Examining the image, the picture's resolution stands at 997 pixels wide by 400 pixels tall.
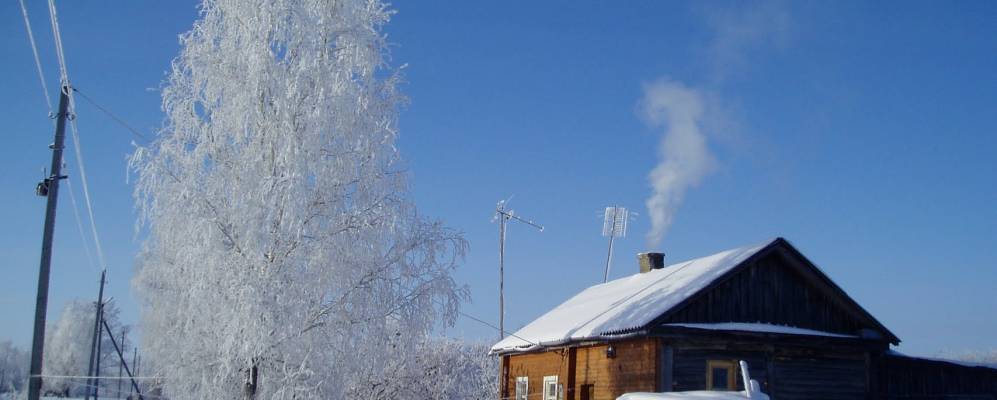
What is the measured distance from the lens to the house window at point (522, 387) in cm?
2677

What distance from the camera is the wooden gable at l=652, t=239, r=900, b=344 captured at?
20094 millimetres

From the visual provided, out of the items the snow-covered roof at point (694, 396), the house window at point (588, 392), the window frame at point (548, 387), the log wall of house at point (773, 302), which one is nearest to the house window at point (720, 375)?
the log wall of house at point (773, 302)

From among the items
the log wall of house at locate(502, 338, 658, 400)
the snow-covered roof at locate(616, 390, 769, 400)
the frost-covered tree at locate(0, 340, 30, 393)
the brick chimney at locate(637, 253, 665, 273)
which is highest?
the brick chimney at locate(637, 253, 665, 273)

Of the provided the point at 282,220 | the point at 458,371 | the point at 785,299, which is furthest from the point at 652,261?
the point at 458,371

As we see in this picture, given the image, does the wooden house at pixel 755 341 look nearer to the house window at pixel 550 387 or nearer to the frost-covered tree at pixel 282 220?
the house window at pixel 550 387

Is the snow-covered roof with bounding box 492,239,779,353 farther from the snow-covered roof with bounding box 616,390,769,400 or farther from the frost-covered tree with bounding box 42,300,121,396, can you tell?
the frost-covered tree with bounding box 42,300,121,396

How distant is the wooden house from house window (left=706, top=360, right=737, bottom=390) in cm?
2

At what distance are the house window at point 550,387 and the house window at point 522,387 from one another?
1667 mm

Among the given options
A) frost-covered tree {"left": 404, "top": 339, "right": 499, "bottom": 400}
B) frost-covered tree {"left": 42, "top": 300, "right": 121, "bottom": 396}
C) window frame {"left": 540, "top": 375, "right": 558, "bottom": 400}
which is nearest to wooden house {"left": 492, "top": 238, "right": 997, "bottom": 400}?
window frame {"left": 540, "top": 375, "right": 558, "bottom": 400}

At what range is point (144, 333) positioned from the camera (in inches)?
668

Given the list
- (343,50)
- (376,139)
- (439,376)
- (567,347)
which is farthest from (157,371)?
(439,376)

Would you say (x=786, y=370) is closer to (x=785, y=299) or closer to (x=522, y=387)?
(x=785, y=299)

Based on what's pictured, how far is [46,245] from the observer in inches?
514

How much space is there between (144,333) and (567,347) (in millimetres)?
10901
